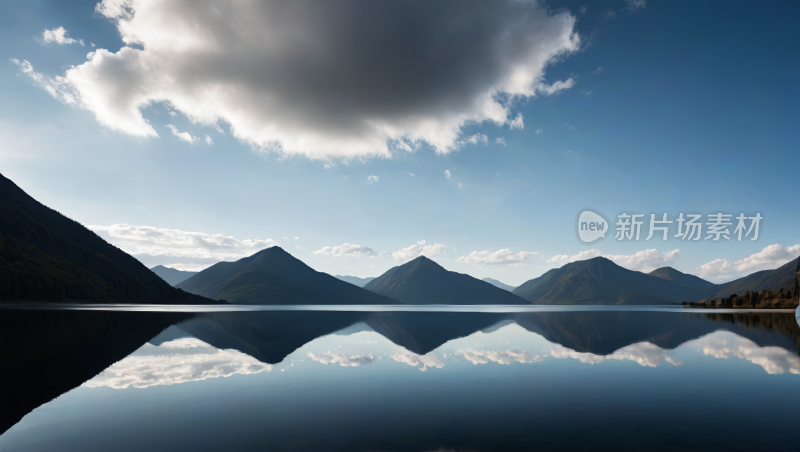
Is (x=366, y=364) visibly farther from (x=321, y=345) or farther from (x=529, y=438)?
(x=529, y=438)

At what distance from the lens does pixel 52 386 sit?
21312 mm

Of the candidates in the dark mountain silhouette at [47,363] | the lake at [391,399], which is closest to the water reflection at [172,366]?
the lake at [391,399]

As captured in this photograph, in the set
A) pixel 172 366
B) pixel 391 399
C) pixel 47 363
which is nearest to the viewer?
pixel 391 399

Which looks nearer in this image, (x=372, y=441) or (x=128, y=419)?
(x=372, y=441)

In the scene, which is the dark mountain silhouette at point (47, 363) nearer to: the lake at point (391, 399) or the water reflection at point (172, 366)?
the lake at point (391, 399)

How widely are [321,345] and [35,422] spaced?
28964 mm

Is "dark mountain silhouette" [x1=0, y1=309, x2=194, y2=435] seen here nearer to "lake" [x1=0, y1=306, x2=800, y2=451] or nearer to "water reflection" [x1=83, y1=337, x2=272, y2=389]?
"lake" [x1=0, y1=306, x2=800, y2=451]

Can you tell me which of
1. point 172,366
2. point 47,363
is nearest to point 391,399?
point 172,366

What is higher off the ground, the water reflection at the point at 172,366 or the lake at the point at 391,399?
the lake at the point at 391,399

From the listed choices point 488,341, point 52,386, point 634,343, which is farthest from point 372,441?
point 634,343

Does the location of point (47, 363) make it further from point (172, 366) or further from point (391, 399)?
point (391, 399)

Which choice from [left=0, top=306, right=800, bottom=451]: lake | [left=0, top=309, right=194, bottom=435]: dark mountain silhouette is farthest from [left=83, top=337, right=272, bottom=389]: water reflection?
[left=0, top=309, right=194, bottom=435]: dark mountain silhouette

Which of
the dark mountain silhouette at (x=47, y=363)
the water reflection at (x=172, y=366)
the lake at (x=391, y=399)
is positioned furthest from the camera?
the water reflection at (x=172, y=366)

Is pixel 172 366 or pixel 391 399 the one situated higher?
pixel 391 399
